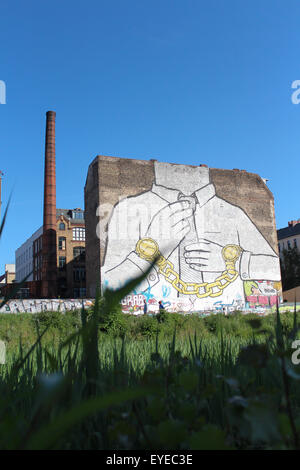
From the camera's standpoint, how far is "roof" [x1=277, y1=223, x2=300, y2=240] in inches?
2238

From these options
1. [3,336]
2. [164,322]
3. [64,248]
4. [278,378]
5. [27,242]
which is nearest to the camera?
[278,378]

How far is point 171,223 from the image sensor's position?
27.4 m

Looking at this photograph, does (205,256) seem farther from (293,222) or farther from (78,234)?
(293,222)

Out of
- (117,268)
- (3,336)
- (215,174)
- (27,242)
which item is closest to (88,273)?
(117,268)

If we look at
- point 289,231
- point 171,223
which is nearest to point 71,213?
point 289,231

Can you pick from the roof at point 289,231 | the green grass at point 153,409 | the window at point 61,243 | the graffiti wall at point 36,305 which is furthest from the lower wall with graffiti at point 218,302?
the roof at point 289,231

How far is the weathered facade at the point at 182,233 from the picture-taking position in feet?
84.7

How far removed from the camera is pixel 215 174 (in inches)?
1171

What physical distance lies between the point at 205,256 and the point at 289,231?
35.1m

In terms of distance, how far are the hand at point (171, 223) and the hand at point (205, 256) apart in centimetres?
115

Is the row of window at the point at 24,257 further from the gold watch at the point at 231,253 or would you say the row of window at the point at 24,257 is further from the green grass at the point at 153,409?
the green grass at the point at 153,409

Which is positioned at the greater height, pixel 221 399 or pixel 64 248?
pixel 64 248
